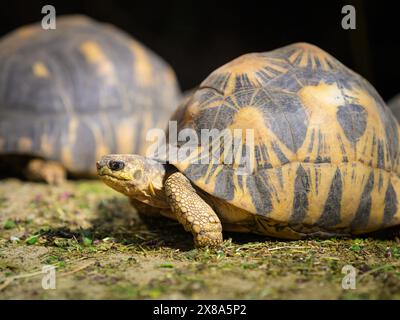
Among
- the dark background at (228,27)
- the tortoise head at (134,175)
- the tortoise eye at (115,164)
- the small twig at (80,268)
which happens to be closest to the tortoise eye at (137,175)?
the tortoise head at (134,175)

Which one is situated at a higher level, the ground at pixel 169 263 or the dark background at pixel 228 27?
the dark background at pixel 228 27

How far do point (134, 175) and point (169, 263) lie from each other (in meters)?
0.69

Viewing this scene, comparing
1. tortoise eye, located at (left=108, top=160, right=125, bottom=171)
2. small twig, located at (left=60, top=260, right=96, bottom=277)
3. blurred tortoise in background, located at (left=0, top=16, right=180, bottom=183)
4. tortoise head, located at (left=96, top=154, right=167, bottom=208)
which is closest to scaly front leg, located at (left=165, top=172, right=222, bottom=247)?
tortoise head, located at (left=96, top=154, right=167, bottom=208)

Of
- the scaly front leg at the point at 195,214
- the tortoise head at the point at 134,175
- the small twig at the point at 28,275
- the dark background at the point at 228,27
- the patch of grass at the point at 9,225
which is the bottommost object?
the patch of grass at the point at 9,225

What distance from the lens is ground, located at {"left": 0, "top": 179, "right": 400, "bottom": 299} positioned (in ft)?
8.48

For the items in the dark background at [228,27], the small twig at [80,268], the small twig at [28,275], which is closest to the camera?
the small twig at [28,275]

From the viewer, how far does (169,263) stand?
3.01 m

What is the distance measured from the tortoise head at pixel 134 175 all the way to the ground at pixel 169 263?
367mm

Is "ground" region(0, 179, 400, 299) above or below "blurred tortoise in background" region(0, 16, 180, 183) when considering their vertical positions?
below

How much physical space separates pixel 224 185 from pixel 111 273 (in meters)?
0.88

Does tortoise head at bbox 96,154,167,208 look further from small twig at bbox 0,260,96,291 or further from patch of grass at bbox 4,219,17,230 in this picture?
patch of grass at bbox 4,219,17,230

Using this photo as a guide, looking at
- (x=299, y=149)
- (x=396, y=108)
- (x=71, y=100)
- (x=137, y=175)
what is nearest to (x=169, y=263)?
(x=137, y=175)

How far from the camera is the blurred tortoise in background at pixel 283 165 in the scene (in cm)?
319

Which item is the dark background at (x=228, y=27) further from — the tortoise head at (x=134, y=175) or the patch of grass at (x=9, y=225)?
the patch of grass at (x=9, y=225)
